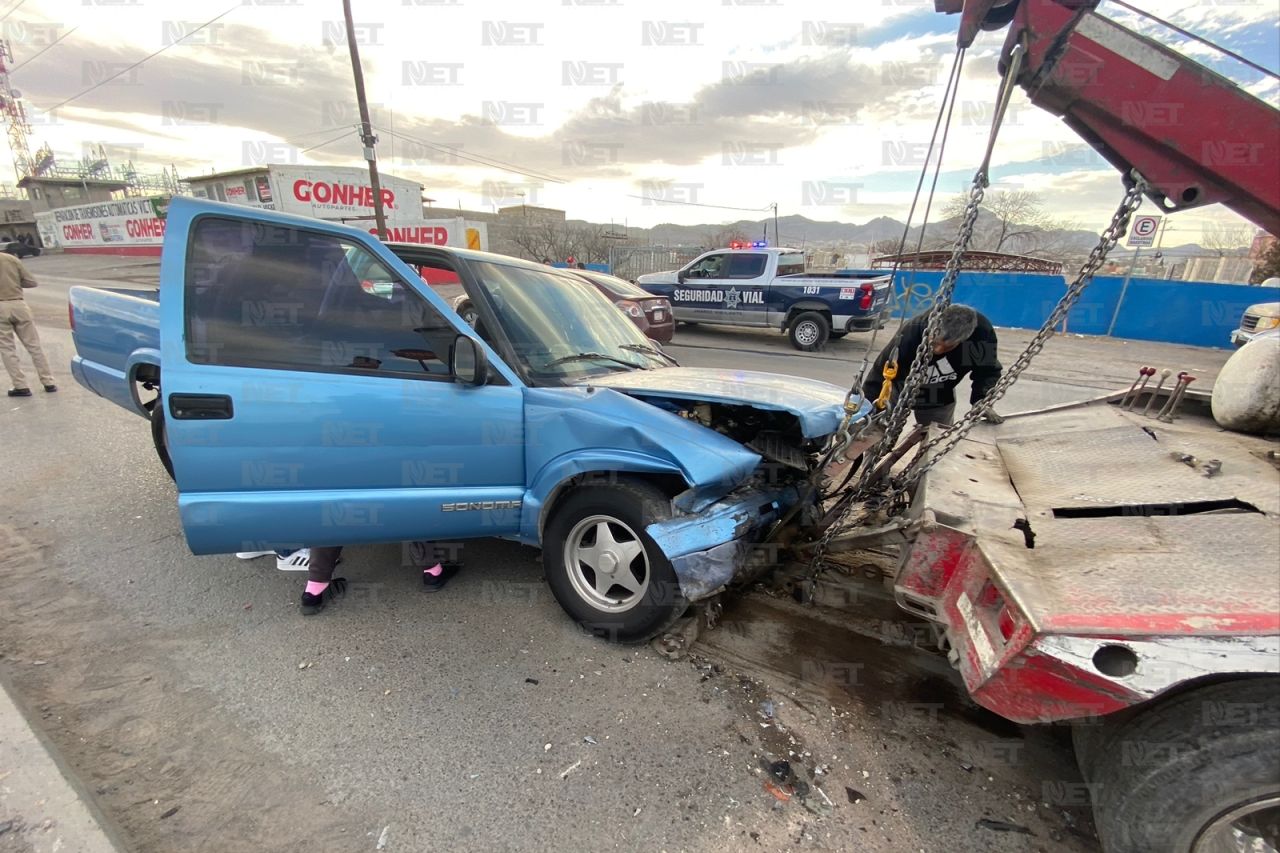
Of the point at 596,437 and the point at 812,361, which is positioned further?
the point at 812,361

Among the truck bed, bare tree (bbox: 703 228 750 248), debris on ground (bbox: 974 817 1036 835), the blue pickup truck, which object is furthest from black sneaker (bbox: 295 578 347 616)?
bare tree (bbox: 703 228 750 248)

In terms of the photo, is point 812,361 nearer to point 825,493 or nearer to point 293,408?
point 825,493

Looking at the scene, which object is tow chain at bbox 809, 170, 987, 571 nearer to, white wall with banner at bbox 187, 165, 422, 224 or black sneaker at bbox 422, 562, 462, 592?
black sneaker at bbox 422, 562, 462, 592

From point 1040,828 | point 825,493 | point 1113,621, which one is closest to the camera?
point 1113,621

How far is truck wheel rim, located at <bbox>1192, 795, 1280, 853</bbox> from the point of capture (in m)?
1.40

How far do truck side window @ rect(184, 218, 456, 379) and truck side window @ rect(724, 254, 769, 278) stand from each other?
438 inches

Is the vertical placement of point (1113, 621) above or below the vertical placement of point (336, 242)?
below

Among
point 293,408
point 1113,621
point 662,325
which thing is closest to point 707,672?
point 1113,621

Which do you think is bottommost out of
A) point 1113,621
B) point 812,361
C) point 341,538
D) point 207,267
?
point 812,361

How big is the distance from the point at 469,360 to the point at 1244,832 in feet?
9.43

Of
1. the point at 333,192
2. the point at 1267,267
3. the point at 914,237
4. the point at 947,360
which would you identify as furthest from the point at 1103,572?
the point at 914,237

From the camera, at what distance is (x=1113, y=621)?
1445mm

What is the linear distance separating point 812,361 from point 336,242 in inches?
371

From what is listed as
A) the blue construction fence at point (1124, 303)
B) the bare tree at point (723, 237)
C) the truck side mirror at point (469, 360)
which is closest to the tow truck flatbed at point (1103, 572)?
the truck side mirror at point (469, 360)
